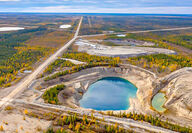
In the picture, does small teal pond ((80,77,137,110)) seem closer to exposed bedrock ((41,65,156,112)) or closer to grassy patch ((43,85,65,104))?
exposed bedrock ((41,65,156,112))

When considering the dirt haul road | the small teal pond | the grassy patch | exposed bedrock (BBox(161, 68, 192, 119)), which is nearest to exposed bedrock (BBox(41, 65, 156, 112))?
the grassy patch

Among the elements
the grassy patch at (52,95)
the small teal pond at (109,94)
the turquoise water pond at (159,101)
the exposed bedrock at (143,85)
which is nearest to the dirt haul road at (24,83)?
the exposed bedrock at (143,85)

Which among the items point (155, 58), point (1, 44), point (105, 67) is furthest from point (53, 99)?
point (1, 44)

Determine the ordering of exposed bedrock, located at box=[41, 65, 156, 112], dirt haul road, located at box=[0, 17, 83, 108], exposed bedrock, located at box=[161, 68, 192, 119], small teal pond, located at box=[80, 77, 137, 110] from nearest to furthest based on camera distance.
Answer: exposed bedrock, located at box=[161, 68, 192, 119] < dirt haul road, located at box=[0, 17, 83, 108] < exposed bedrock, located at box=[41, 65, 156, 112] < small teal pond, located at box=[80, 77, 137, 110]

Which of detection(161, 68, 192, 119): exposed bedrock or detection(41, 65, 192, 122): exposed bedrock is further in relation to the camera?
detection(41, 65, 192, 122): exposed bedrock

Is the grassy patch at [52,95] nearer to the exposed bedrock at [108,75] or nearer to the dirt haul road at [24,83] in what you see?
the exposed bedrock at [108,75]

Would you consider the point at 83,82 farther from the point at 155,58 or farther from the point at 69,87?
the point at 155,58

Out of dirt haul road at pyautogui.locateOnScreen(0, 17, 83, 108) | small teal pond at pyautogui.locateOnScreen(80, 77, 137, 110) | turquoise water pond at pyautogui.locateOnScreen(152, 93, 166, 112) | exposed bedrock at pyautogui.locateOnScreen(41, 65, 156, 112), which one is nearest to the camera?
dirt haul road at pyautogui.locateOnScreen(0, 17, 83, 108)

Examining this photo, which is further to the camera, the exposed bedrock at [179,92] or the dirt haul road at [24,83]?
the dirt haul road at [24,83]
